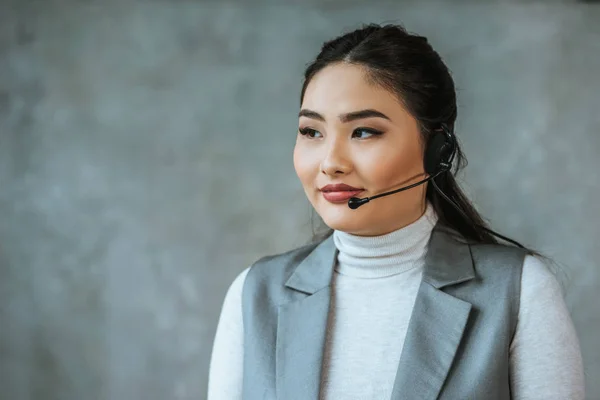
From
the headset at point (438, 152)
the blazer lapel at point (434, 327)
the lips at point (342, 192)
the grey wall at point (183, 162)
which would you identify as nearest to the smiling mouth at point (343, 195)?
the lips at point (342, 192)

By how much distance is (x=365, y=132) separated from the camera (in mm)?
1362

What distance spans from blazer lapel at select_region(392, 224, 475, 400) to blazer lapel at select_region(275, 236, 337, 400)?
16cm

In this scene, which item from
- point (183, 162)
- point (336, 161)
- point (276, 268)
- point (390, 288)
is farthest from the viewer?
point (183, 162)

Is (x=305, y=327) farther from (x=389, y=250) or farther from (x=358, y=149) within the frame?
(x=358, y=149)

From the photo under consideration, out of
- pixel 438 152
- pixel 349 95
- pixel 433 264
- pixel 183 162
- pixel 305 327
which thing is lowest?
pixel 305 327

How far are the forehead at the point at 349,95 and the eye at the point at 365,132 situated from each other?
0.12 feet

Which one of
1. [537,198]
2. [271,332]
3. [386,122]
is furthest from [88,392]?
[537,198]

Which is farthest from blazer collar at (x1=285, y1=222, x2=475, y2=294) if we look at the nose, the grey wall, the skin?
the grey wall

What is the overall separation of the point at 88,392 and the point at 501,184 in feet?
3.93

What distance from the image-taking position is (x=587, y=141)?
1.87 metres

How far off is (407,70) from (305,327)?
1.72 ft

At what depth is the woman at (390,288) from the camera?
1318mm

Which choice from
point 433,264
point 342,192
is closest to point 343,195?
point 342,192

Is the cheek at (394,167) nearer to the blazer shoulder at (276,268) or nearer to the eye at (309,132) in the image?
the eye at (309,132)
